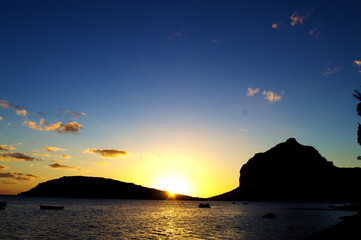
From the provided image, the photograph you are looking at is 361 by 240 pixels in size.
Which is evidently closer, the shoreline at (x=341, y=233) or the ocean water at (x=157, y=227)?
the shoreline at (x=341, y=233)

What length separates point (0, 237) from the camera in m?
36.0

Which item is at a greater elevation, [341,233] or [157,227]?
[341,233]

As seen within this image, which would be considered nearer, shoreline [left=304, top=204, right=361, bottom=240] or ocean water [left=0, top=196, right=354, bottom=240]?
shoreline [left=304, top=204, right=361, bottom=240]

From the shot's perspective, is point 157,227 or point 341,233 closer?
point 341,233

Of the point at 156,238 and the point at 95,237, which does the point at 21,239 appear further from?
the point at 156,238

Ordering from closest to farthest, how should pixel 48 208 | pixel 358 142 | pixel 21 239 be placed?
pixel 21 239 → pixel 358 142 → pixel 48 208

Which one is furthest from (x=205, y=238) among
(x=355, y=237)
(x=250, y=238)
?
(x=355, y=237)

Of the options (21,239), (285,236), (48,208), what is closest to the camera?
(21,239)

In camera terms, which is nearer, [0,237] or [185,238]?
[0,237]

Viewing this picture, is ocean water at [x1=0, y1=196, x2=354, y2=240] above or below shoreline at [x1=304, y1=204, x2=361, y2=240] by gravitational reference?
below

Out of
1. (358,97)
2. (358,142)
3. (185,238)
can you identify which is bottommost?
(185,238)

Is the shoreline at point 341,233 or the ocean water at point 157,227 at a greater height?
the shoreline at point 341,233

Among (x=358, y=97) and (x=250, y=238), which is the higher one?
(x=358, y=97)

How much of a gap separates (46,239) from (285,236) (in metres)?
34.0
